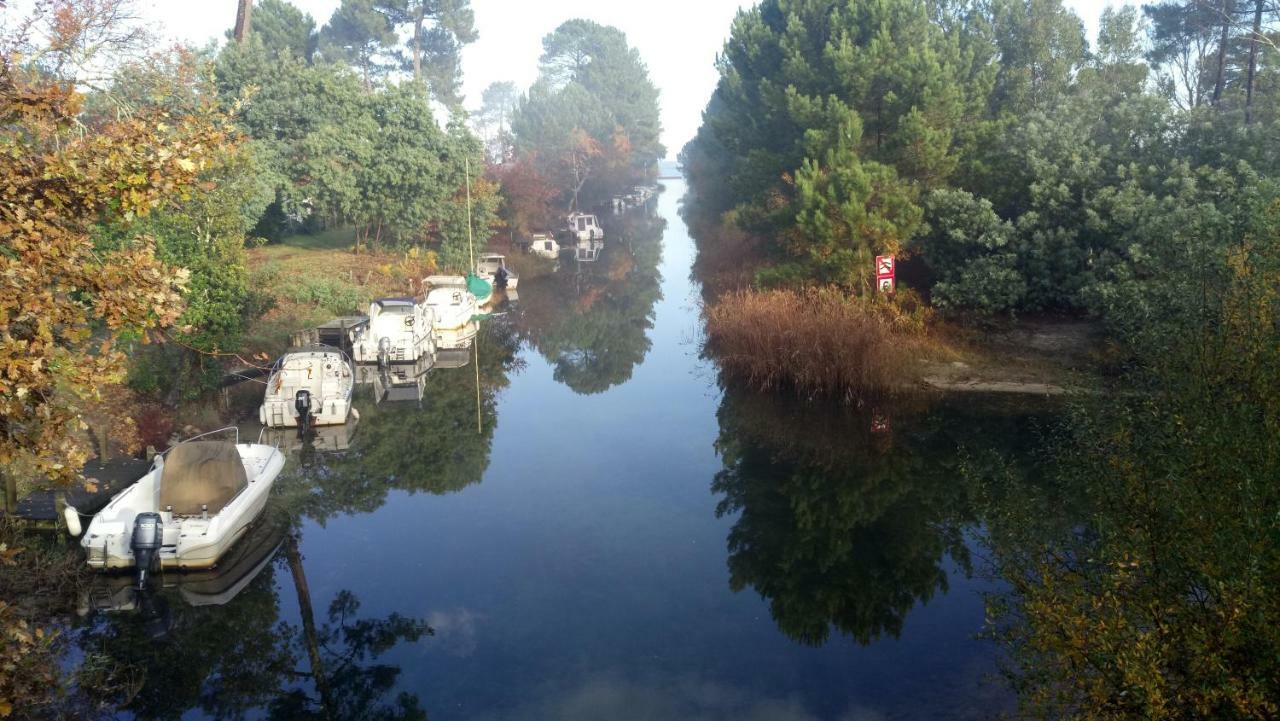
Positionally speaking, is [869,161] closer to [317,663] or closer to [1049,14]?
[1049,14]

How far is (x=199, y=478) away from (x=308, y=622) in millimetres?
3573

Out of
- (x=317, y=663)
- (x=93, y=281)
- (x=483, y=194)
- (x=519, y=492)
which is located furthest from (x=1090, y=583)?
(x=483, y=194)

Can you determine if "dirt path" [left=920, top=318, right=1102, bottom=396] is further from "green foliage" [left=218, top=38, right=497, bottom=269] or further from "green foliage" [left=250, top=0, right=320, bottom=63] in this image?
"green foliage" [left=250, top=0, right=320, bottom=63]

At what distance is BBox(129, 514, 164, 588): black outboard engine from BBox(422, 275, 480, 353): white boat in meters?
18.5

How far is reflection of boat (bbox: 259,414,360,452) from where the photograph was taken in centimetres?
2155

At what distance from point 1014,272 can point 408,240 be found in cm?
3004

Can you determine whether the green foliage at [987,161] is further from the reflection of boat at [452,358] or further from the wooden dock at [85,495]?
the wooden dock at [85,495]

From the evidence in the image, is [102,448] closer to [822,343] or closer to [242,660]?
[242,660]

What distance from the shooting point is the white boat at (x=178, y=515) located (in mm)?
14312

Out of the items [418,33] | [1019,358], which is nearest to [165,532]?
[1019,358]

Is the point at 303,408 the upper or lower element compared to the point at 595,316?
lower

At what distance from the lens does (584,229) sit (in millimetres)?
65562

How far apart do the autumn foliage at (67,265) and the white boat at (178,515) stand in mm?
8595

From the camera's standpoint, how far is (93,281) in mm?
6285
